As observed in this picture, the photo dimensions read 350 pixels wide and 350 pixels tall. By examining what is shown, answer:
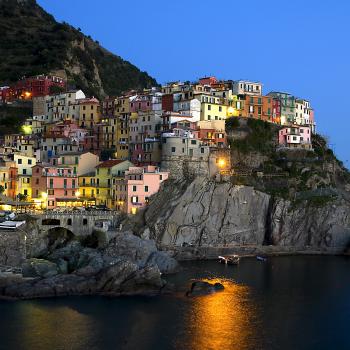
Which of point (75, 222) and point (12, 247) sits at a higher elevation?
point (75, 222)

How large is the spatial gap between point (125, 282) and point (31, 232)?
11402 millimetres

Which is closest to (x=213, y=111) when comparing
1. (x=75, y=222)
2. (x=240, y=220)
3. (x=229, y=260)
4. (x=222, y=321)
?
(x=240, y=220)

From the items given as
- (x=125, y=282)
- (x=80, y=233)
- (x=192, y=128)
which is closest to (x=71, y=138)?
(x=192, y=128)

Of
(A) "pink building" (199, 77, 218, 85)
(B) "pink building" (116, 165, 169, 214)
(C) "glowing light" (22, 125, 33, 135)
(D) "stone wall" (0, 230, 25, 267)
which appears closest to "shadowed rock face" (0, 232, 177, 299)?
(D) "stone wall" (0, 230, 25, 267)

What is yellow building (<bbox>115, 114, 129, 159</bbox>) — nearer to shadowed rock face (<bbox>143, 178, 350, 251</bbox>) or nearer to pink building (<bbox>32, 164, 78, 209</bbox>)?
pink building (<bbox>32, 164, 78, 209</bbox>)

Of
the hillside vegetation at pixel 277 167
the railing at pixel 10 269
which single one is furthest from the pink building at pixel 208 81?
the railing at pixel 10 269

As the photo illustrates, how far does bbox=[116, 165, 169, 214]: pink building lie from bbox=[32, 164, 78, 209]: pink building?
4676 millimetres

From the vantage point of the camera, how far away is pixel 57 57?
104 meters

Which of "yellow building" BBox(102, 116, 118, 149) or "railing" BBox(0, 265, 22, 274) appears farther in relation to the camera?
"yellow building" BBox(102, 116, 118, 149)

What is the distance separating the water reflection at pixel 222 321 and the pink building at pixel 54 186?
2254 centimetres

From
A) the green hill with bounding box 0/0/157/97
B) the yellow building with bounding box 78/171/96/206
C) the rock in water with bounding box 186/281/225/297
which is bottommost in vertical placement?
the rock in water with bounding box 186/281/225/297

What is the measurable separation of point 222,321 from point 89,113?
46.9 meters

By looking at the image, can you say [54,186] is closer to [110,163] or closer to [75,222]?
[110,163]

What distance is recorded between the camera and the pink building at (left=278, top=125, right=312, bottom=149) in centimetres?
7719
